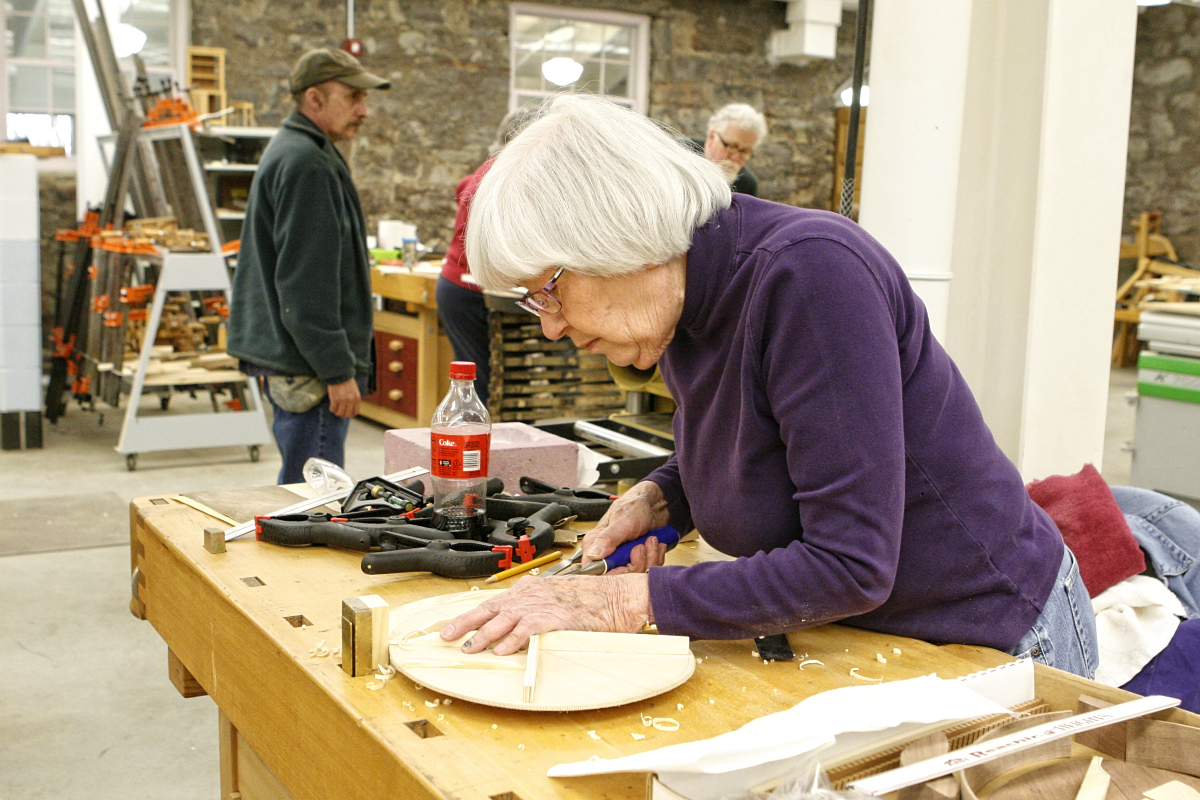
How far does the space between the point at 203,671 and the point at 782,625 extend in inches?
30.5

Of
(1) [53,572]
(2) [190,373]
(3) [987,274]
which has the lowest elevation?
(1) [53,572]

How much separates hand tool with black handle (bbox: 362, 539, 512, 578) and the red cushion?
0.76 meters

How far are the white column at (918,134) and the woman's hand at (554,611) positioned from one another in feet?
5.72

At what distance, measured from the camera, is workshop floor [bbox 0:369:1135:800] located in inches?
101

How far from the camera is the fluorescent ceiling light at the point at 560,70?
981cm

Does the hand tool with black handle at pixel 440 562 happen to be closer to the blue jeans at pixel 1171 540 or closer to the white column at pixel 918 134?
the blue jeans at pixel 1171 540

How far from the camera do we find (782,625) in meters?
1.15

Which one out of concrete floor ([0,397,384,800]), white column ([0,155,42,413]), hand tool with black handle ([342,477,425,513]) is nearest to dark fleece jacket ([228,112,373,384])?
concrete floor ([0,397,384,800])

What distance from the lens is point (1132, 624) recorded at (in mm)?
1385

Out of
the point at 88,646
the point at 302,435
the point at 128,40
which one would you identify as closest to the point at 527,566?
the point at 302,435

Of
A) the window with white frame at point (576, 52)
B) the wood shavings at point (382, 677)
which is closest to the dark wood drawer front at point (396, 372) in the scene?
the window with white frame at point (576, 52)

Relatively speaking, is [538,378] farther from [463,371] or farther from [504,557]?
[504,557]

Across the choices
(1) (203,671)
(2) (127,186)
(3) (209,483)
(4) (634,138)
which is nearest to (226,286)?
(3) (209,483)

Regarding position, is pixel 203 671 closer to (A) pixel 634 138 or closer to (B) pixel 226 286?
(A) pixel 634 138
